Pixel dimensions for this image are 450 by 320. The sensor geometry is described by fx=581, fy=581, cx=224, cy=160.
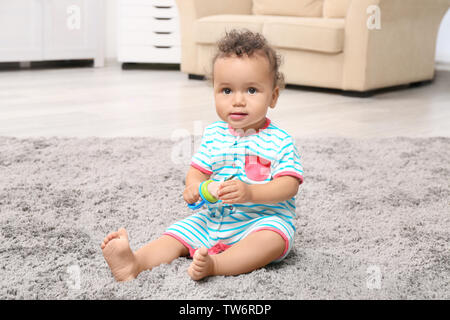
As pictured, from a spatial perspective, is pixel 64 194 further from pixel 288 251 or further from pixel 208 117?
pixel 208 117

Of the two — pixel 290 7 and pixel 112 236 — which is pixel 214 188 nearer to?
pixel 112 236

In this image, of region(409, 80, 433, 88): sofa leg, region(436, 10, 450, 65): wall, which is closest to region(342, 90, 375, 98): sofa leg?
region(409, 80, 433, 88): sofa leg

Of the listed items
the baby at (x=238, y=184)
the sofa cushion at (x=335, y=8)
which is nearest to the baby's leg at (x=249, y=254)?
the baby at (x=238, y=184)

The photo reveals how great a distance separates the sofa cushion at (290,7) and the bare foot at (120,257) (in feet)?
9.53

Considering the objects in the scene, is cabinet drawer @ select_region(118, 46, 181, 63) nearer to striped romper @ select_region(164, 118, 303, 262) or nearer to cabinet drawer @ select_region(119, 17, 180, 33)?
cabinet drawer @ select_region(119, 17, 180, 33)

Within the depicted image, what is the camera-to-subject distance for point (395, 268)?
3.10 ft

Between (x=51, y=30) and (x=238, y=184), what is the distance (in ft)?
11.5

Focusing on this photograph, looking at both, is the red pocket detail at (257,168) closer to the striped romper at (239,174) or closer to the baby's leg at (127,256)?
the striped romper at (239,174)

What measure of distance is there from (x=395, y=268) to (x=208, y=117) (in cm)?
149

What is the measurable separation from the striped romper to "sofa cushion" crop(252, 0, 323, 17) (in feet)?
8.84

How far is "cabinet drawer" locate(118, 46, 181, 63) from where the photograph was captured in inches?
162
